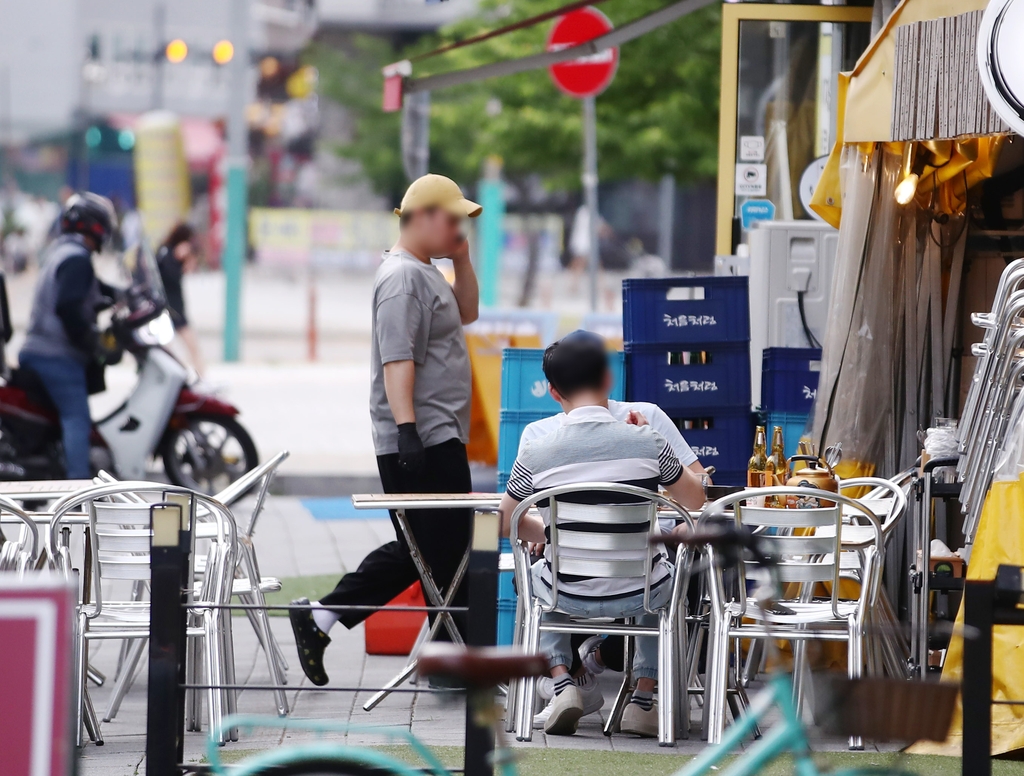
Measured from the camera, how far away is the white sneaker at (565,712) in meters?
5.15

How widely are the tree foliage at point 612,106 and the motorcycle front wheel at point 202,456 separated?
9.04 meters

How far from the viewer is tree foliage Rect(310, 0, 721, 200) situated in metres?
A: 17.8

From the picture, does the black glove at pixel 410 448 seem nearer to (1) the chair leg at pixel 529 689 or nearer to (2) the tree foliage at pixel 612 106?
(1) the chair leg at pixel 529 689

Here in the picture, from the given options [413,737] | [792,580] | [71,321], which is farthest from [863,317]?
[71,321]

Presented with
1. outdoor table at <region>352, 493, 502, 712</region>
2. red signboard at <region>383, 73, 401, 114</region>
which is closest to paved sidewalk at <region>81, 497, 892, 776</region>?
outdoor table at <region>352, 493, 502, 712</region>

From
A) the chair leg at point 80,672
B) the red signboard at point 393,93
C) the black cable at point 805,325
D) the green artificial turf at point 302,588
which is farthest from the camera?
the red signboard at point 393,93

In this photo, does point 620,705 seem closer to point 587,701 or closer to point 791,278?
point 587,701

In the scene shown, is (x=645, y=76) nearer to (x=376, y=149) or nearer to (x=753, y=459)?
(x=753, y=459)

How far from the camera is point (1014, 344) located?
196 inches

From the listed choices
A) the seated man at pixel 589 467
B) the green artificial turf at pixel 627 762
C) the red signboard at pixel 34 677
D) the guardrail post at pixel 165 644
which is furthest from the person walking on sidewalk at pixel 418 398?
the red signboard at pixel 34 677

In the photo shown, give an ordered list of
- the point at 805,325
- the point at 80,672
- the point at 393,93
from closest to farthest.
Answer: the point at 80,672, the point at 805,325, the point at 393,93

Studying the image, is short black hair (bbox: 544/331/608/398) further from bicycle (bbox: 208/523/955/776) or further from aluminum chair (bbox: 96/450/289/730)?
bicycle (bbox: 208/523/955/776)

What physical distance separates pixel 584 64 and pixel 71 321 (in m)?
5.07

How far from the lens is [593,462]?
508cm
